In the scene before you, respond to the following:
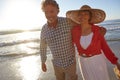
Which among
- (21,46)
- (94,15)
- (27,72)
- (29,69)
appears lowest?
(21,46)

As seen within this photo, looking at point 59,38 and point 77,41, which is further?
point 59,38

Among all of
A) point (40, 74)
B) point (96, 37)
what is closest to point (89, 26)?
point (96, 37)

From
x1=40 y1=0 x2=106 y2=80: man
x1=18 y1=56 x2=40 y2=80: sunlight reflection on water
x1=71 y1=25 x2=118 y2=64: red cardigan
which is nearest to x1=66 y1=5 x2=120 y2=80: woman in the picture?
x1=71 y1=25 x2=118 y2=64: red cardigan

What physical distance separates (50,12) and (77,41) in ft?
2.40

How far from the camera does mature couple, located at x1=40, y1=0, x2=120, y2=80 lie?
4332 mm

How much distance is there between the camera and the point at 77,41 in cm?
439

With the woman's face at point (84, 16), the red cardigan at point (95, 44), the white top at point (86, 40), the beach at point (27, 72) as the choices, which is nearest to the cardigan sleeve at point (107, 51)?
the red cardigan at point (95, 44)

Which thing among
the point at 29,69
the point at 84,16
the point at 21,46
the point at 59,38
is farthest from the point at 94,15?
the point at 21,46

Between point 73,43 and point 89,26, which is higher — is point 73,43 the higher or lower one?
the lower one

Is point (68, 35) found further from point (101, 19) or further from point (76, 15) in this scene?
point (101, 19)

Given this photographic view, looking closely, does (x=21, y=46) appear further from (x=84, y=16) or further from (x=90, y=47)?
(x=90, y=47)

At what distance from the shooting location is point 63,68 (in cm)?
480

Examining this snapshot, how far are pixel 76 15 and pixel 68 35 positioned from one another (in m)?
0.43

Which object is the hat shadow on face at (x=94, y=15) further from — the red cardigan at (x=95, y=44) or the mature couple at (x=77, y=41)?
the red cardigan at (x=95, y=44)
